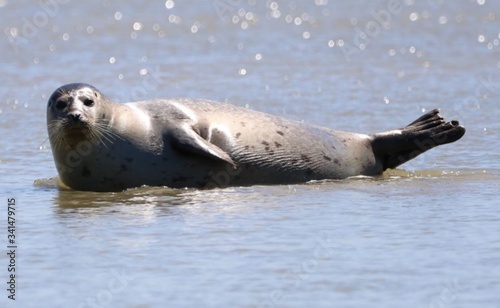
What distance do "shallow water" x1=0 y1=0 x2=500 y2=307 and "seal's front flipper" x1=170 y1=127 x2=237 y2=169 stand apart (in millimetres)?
245

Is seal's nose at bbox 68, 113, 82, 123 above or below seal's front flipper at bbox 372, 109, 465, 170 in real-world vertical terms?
above

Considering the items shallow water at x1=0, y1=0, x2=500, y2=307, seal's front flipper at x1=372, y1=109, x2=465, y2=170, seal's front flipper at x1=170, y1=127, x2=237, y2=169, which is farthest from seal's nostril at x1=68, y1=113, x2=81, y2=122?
seal's front flipper at x1=372, y1=109, x2=465, y2=170

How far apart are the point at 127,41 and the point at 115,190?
9.89 m

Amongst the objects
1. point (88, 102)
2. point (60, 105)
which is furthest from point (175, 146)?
point (60, 105)

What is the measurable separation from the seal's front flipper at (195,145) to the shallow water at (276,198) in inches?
9.6

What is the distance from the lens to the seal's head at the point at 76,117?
26.4 feet

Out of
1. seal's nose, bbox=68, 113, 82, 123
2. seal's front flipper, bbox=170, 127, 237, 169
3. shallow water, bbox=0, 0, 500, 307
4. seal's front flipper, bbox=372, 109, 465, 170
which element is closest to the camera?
shallow water, bbox=0, 0, 500, 307

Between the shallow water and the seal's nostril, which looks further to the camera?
the seal's nostril

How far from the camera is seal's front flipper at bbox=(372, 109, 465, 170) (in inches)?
365

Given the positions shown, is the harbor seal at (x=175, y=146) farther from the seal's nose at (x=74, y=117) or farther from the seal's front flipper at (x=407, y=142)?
the seal's front flipper at (x=407, y=142)

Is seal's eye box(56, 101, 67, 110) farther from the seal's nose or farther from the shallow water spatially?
the shallow water

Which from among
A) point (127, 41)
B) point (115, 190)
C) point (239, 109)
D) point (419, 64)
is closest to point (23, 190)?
point (115, 190)

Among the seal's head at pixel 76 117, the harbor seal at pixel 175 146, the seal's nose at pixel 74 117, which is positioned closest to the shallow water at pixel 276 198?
the harbor seal at pixel 175 146

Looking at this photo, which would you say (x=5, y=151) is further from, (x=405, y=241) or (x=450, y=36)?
(x=450, y=36)
